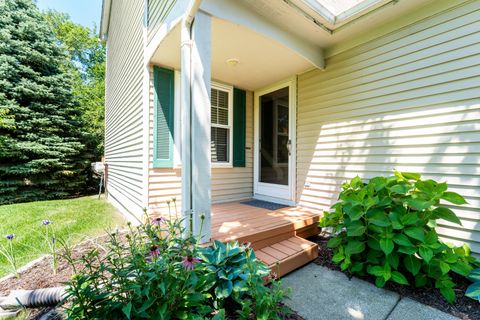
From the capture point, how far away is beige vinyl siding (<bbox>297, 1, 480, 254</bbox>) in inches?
88.6

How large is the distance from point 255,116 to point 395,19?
2610 millimetres

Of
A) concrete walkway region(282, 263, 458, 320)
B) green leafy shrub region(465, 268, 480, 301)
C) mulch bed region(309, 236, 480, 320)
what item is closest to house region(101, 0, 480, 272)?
green leafy shrub region(465, 268, 480, 301)

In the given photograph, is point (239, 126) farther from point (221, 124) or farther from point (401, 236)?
point (401, 236)

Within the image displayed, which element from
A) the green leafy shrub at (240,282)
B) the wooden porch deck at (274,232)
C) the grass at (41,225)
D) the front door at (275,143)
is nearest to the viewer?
the green leafy shrub at (240,282)

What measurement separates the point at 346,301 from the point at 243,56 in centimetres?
317

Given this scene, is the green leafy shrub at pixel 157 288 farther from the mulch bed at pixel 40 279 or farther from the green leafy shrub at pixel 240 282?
the mulch bed at pixel 40 279

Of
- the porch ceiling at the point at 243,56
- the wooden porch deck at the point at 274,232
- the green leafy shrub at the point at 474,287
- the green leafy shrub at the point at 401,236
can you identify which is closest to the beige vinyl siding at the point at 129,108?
the porch ceiling at the point at 243,56

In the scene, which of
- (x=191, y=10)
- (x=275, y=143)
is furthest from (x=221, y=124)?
(x=191, y=10)

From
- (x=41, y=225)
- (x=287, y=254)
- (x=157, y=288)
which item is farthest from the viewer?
(x=41, y=225)

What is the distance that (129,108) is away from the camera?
4.61 meters

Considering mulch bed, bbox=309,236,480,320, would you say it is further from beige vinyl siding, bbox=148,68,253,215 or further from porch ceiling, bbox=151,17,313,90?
porch ceiling, bbox=151,17,313,90

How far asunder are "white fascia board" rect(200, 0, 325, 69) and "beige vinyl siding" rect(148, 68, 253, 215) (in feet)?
5.34

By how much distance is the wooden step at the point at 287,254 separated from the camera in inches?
91.0

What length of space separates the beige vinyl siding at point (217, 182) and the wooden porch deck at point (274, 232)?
31.6 inches
